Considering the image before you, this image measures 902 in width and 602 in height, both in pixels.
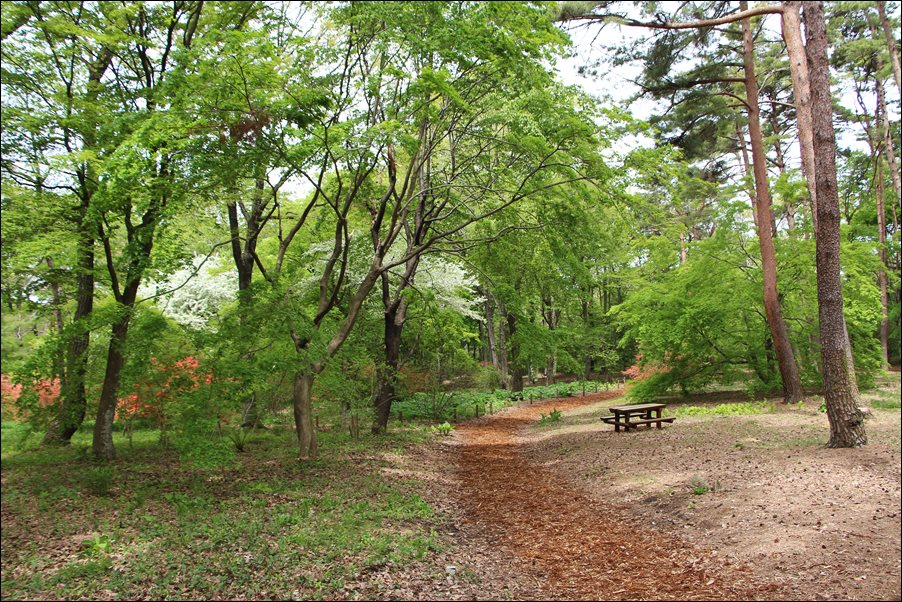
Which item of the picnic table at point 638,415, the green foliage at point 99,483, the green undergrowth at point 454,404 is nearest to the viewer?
the green foliage at point 99,483

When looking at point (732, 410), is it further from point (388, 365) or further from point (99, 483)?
point (99, 483)

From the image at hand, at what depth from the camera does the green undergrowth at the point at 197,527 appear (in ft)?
14.7

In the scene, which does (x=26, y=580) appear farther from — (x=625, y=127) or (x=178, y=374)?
(x=625, y=127)

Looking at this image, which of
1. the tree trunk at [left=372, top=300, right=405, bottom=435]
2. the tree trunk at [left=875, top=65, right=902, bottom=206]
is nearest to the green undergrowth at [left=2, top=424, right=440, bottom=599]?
the tree trunk at [left=372, top=300, right=405, bottom=435]

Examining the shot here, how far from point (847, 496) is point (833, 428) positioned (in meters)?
2.46

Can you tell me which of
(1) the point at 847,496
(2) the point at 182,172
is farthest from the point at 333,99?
(1) the point at 847,496

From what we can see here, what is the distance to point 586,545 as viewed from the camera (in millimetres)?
5926

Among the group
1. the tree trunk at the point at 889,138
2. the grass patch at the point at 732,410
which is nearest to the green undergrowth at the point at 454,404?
the grass patch at the point at 732,410

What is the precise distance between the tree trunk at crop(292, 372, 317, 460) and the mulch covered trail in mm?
2923

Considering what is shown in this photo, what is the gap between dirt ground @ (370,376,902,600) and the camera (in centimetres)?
456

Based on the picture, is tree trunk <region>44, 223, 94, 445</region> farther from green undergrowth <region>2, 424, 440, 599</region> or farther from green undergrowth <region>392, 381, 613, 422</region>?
green undergrowth <region>392, 381, 613, 422</region>

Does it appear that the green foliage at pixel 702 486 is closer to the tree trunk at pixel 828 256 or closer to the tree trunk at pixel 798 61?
the tree trunk at pixel 828 256

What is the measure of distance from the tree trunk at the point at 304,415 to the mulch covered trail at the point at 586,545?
9.59 feet

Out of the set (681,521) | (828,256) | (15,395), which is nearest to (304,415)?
(15,395)
